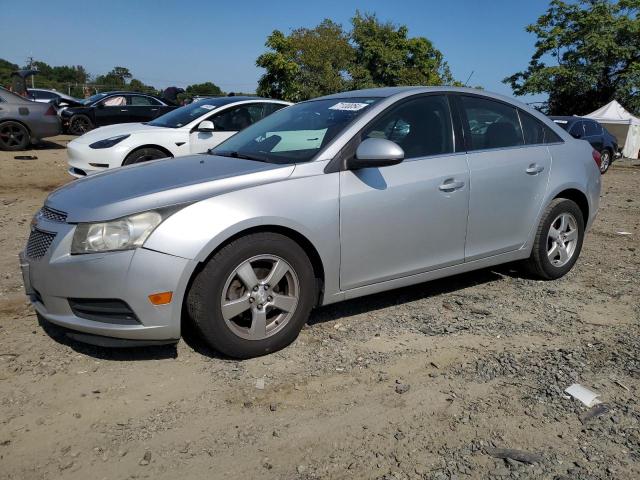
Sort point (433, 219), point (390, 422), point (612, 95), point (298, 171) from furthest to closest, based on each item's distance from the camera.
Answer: point (612, 95), point (433, 219), point (298, 171), point (390, 422)

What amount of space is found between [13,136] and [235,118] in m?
7.42

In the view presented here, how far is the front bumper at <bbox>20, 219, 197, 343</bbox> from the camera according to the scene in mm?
3092

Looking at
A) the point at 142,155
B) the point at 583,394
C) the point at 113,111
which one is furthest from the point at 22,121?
the point at 583,394

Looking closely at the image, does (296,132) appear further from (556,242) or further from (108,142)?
(108,142)

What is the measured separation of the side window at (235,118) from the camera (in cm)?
867

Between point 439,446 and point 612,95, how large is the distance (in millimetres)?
37077

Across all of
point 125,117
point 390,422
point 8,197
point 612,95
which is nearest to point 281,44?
point 125,117

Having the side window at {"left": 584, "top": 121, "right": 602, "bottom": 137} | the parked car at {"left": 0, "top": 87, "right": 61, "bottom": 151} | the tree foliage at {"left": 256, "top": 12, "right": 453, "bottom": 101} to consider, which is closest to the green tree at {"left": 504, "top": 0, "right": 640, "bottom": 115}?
the tree foliage at {"left": 256, "top": 12, "right": 453, "bottom": 101}

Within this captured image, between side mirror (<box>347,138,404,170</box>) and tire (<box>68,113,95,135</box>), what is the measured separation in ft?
53.1

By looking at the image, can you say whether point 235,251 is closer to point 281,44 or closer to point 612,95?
point 281,44

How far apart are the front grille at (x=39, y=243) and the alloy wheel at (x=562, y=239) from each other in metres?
3.82

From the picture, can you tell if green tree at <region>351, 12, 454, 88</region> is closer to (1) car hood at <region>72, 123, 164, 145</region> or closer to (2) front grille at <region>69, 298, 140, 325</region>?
(1) car hood at <region>72, 123, 164, 145</region>

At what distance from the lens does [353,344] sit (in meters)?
3.77

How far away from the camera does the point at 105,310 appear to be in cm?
317
